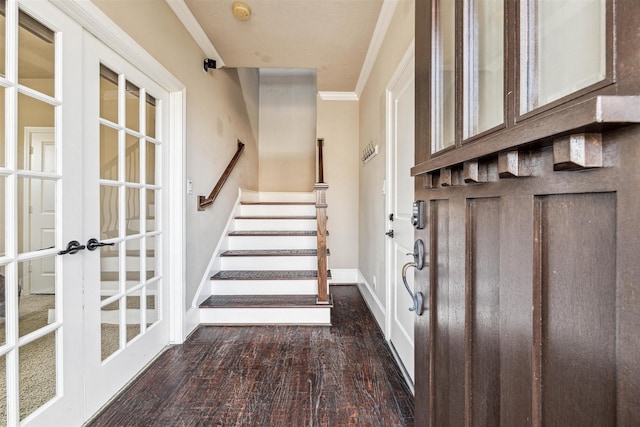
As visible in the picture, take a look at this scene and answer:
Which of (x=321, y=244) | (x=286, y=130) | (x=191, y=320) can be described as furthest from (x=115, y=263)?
(x=286, y=130)

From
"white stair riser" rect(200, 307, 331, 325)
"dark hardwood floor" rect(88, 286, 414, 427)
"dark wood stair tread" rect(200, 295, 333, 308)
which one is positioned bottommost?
"dark hardwood floor" rect(88, 286, 414, 427)

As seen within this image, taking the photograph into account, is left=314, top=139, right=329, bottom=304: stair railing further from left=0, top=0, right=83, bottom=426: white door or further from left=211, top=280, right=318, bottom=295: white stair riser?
left=0, top=0, right=83, bottom=426: white door

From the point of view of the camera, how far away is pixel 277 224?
3.67m

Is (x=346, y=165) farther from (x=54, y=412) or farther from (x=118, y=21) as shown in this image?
(x=54, y=412)

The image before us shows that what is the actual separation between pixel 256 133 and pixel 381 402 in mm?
4244

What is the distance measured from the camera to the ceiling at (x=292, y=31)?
214 centimetres

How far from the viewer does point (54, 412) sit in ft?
4.33

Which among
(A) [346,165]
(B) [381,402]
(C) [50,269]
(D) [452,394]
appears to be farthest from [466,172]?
(A) [346,165]

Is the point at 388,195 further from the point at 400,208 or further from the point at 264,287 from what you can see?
the point at 264,287

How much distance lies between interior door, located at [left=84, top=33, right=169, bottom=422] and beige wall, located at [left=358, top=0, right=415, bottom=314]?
169cm

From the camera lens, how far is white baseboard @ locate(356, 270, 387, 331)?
256cm

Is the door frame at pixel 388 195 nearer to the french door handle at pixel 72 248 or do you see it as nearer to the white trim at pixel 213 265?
the white trim at pixel 213 265

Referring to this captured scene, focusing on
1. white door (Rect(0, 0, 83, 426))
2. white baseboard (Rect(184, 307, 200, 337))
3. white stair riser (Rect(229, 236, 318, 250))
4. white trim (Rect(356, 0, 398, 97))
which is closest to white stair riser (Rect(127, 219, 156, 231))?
white door (Rect(0, 0, 83, 426))

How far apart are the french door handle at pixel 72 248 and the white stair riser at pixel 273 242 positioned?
1.95m
